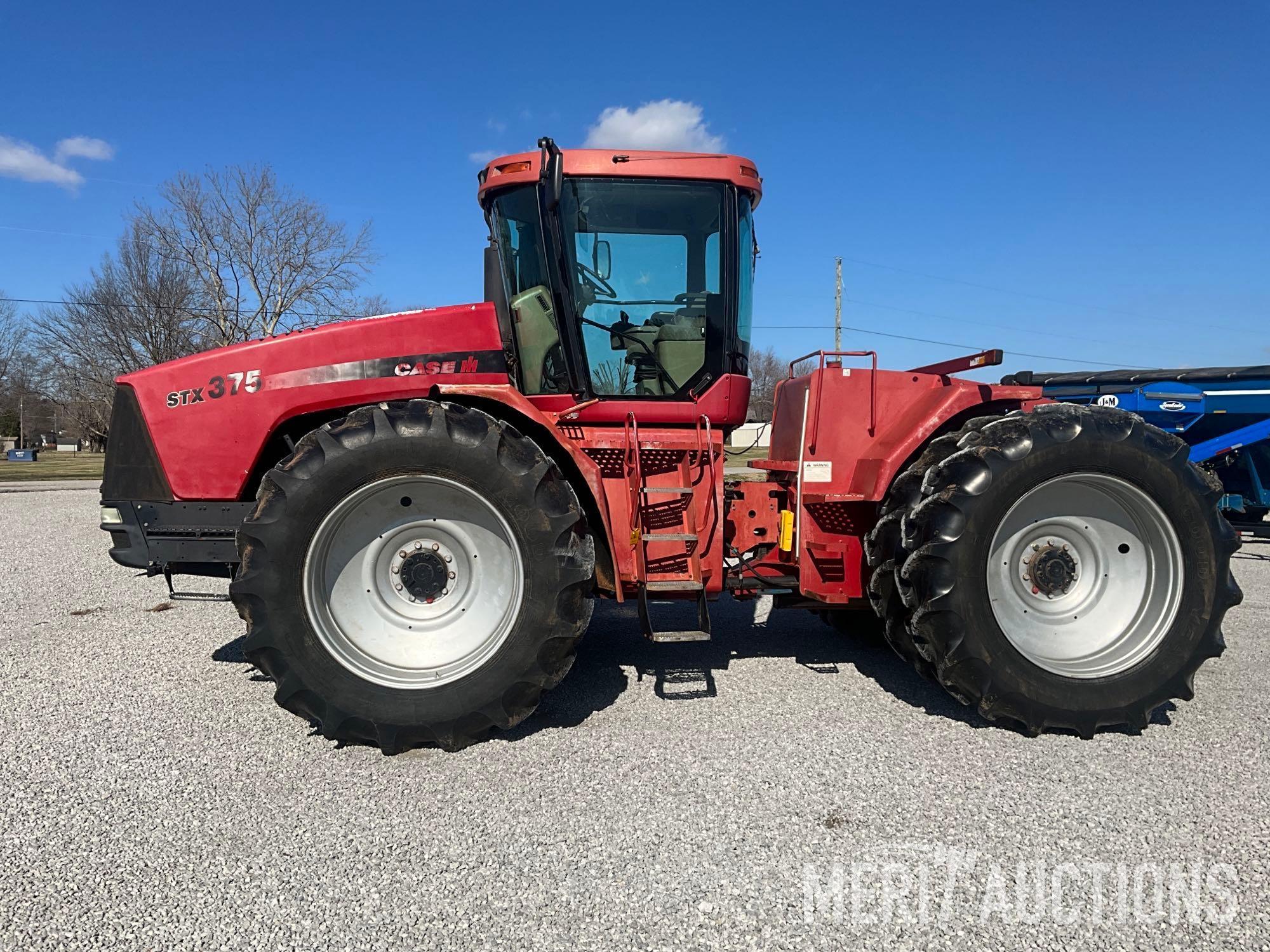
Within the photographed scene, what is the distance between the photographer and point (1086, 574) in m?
3.54

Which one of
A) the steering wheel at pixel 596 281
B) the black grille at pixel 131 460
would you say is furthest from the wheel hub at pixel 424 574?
the steering wheel at pixel 596 281

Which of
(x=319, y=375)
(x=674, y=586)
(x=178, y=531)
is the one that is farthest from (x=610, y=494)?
(x=178, y=531)

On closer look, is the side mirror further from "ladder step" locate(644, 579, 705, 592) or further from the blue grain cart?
the blue grain cart

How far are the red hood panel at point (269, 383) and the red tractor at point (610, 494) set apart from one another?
13mm

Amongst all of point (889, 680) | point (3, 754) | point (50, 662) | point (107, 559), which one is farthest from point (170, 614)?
point (889, 680)

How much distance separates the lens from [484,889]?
7.17 feet

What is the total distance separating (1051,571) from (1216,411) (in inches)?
295

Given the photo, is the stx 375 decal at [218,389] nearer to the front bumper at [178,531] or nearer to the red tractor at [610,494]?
the red tractor at [610,494]

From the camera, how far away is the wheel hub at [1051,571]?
3422 mm

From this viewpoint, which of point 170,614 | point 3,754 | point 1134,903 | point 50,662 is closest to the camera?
point 1134,903

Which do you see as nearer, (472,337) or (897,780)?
(897,780)

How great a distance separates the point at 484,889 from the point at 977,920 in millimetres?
1392

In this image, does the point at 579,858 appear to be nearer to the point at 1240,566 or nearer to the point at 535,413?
the point at 535,413

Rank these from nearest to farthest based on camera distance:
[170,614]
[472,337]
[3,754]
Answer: [3,754]
[472,337]
[170,614]
